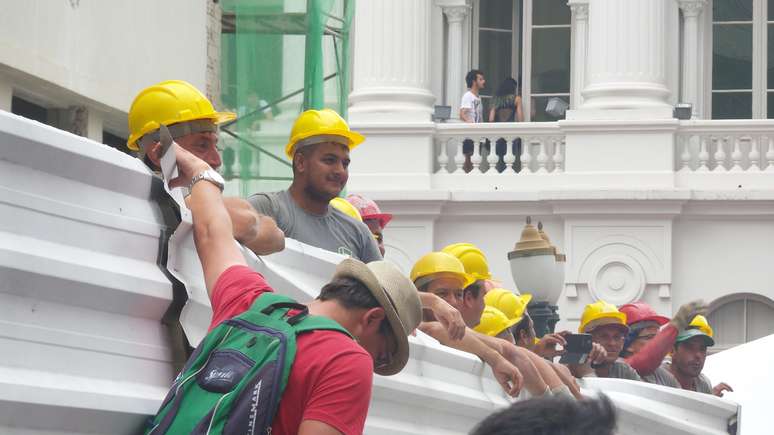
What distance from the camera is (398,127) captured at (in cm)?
2606

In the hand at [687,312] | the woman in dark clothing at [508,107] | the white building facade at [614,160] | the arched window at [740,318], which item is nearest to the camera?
the hand at [687,312]

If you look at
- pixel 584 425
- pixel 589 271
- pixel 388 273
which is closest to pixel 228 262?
pixel 388 273

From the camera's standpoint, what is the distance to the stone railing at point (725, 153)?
981 inches

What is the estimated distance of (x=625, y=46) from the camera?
2633 cm

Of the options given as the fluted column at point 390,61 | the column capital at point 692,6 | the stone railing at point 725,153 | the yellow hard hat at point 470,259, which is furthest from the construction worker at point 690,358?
the column capital at point 692,6

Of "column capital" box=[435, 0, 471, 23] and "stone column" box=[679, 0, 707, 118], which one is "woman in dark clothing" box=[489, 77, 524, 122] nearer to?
"column capital" box=[435, 0, 471, 23]

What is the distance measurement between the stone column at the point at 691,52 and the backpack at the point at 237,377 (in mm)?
23611

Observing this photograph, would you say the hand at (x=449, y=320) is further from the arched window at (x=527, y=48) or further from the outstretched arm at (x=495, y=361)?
the arched window at (x=527, y=48)

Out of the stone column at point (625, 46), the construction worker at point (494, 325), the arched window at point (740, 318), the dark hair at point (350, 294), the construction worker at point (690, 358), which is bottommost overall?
the arched window at point (740, 318)

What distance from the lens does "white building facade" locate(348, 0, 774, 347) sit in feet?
82.2

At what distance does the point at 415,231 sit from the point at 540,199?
166 cm

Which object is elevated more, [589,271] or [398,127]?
[398,127]

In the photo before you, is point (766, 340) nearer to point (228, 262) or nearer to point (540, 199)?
point (228, 262)

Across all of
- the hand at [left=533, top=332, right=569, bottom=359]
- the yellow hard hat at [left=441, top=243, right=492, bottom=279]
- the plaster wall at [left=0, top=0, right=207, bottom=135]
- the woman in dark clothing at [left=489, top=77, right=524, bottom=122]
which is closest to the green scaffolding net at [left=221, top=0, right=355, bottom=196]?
the plaster wall at [left=0, top=0, right=207, bottom=135]
